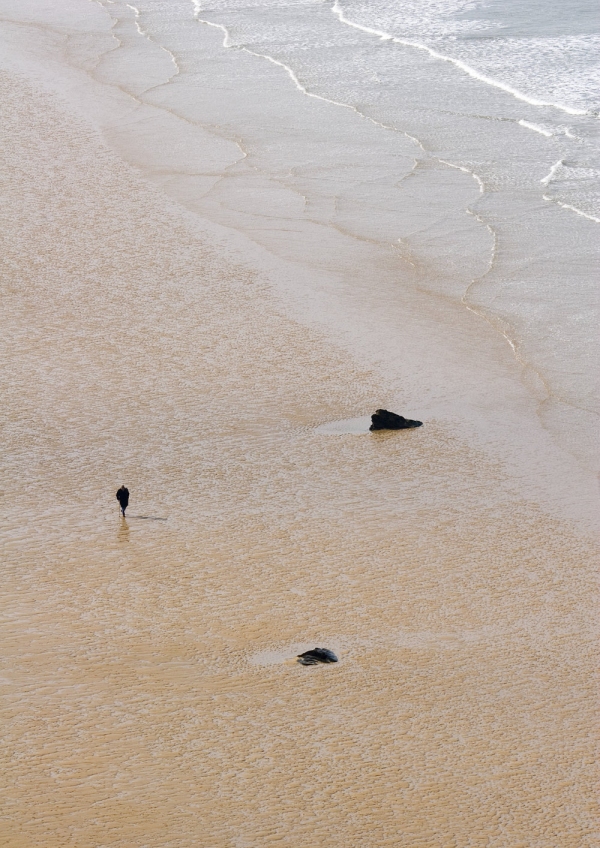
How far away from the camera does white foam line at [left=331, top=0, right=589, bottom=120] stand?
22.8 m

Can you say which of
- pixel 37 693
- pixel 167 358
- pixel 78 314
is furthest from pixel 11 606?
pixel 78 314

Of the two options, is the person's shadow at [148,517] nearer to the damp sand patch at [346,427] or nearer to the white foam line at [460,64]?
the damp sand patch at [346,427]

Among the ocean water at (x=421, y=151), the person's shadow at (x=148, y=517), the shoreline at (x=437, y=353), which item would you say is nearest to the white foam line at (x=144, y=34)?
the ocean water at (x=421, y=151)

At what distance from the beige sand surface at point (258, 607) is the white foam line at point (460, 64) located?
9.96m

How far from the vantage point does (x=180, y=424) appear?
40.2 ft

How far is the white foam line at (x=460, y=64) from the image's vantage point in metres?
22.8

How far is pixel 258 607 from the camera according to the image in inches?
363

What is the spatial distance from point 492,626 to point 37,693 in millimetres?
3184

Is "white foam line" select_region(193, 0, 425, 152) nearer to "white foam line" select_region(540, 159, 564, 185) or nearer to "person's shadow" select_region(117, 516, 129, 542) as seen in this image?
"white foam line" select_region(540, 159, 564, 185)

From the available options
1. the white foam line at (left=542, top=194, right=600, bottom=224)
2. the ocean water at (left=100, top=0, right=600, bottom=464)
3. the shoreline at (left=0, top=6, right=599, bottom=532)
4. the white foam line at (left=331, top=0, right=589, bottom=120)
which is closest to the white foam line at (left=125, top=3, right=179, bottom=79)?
the ocean water at (left=100, top=0, right=600, bottom=464)

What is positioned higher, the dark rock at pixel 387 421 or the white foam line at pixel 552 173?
the white foam line at pixel 552 173

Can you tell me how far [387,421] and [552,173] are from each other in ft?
28.8

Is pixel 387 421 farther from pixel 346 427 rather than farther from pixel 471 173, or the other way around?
pixel 471 173

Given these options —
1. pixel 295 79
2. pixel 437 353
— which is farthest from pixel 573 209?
pixel 295 79
